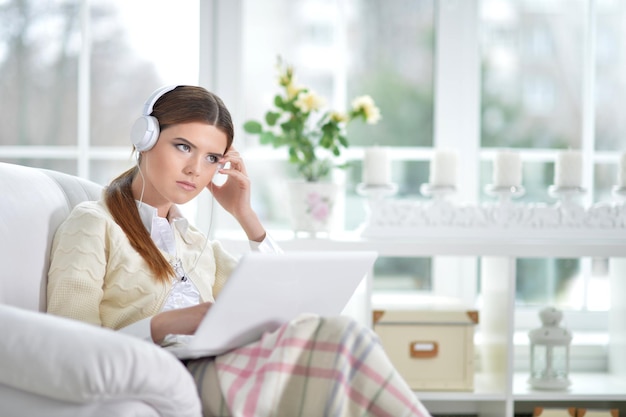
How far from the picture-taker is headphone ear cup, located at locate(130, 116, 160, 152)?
5.80 feet

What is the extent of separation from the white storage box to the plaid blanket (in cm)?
129

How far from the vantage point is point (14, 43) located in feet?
9.77

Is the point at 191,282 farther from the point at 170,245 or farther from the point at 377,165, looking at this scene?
the point at 377,165

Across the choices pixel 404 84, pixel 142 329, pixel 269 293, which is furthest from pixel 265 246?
pixel 404 84

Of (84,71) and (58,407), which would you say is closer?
(58,407)

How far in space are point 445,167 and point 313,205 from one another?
44 centimetres

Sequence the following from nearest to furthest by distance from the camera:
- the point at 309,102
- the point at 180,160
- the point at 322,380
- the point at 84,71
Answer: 1. the point at 322,380
2. the point at 180,160
3. the point at 309,102
4. the point at 84,71

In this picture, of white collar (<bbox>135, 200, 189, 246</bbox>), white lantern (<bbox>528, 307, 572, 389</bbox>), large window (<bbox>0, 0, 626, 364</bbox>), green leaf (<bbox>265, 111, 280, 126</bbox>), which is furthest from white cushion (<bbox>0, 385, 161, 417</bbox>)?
white lantern (<bbox>528, 307, 572, 389</bbox>)

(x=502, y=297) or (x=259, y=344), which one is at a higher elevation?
(x=259, y=344)

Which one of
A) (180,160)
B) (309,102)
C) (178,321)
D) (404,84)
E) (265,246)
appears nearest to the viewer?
(178,321)

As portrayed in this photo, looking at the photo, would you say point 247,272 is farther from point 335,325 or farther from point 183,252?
point 183,252

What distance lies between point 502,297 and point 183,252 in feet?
3.87

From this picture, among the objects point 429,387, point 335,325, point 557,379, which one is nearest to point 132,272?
point 335,325

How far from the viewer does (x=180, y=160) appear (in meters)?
1.82
